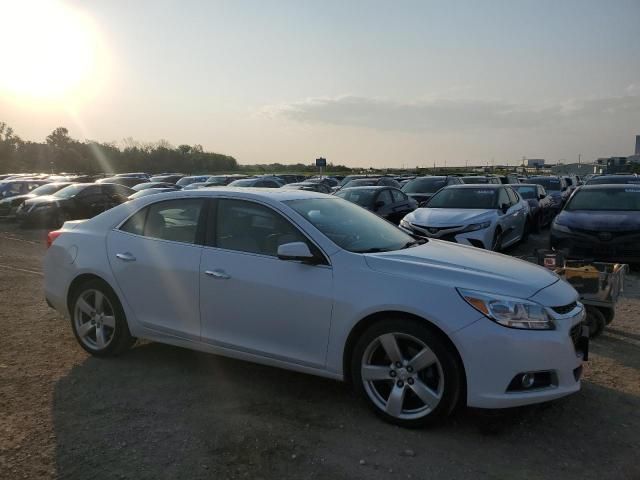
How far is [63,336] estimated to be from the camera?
5621 mm

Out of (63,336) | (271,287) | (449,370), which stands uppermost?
(271,287)

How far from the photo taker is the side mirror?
150 inches

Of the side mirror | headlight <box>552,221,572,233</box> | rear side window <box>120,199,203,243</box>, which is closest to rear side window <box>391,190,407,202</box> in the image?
headlight <box>552,221,572,233</box>

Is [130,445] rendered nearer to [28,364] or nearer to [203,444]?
[203,444]

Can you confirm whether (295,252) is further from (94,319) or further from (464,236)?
(464,236)

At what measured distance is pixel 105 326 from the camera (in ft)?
16.2

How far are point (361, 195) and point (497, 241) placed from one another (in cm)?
466

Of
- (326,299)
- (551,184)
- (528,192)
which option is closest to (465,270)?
(326,299)

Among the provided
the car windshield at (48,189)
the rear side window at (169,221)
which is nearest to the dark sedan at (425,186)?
the car windshield at (48,189)

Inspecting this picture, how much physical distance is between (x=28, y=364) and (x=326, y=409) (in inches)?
108

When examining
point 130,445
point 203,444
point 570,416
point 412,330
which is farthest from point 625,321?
point 130,445

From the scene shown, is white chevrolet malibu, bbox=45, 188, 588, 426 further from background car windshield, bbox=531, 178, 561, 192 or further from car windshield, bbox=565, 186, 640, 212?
background car windshield, bbox=531, 178, 561, 192

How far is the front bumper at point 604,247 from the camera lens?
337 inches

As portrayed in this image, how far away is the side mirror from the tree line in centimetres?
6837
